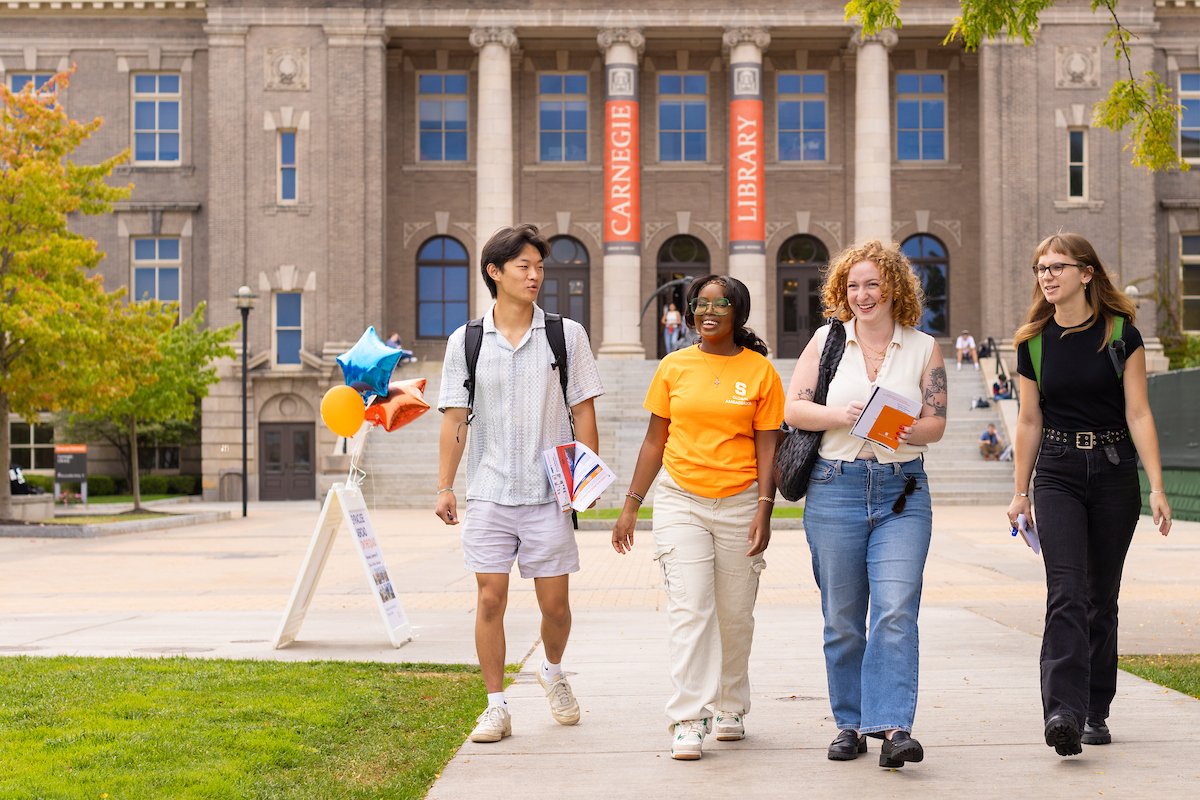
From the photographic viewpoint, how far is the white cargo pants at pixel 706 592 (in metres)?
5.24

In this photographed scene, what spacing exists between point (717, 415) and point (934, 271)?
1530 inches

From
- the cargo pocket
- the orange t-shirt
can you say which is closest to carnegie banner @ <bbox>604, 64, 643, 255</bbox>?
the orange t-shirt

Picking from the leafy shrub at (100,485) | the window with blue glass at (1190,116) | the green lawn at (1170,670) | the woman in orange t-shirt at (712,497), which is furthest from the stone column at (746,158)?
the woman in orange t-shirt at (712,497)

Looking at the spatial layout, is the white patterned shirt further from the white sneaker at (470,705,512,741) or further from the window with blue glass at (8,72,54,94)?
the window with blue glass at (8,72,54,94)

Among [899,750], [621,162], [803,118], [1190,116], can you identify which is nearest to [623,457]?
[621,162]

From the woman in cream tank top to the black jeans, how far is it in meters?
0.55

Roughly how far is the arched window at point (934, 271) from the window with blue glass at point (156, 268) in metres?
24.4

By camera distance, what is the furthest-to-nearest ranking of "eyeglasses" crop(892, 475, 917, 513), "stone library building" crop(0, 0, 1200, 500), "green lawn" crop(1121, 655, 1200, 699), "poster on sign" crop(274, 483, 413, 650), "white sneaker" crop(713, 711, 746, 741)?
1. "stone library building" crop(0, 0, 1200, 500)
2. "poster on sign" crop(274, 483, 413, 650)
3. "green lawn" crop(1121, 655, 1200, 699)
4. "white sneaker" crop(713, 711, 746, 741)
5. "eyeglasses" crop(892, 475, 917, 513)

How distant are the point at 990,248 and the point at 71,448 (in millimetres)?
27909

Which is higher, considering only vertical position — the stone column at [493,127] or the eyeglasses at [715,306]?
the stone column at [493,127]

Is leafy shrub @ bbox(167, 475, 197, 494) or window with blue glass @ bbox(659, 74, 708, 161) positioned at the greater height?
window with blue glass @ bbox(659, 74, 708, 161)

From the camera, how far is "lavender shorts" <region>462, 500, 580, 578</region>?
5.68m

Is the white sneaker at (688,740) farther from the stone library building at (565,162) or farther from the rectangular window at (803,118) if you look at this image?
the rectangular window at (803,118)

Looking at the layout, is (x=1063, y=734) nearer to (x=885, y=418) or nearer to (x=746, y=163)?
(x=885, y=418)
